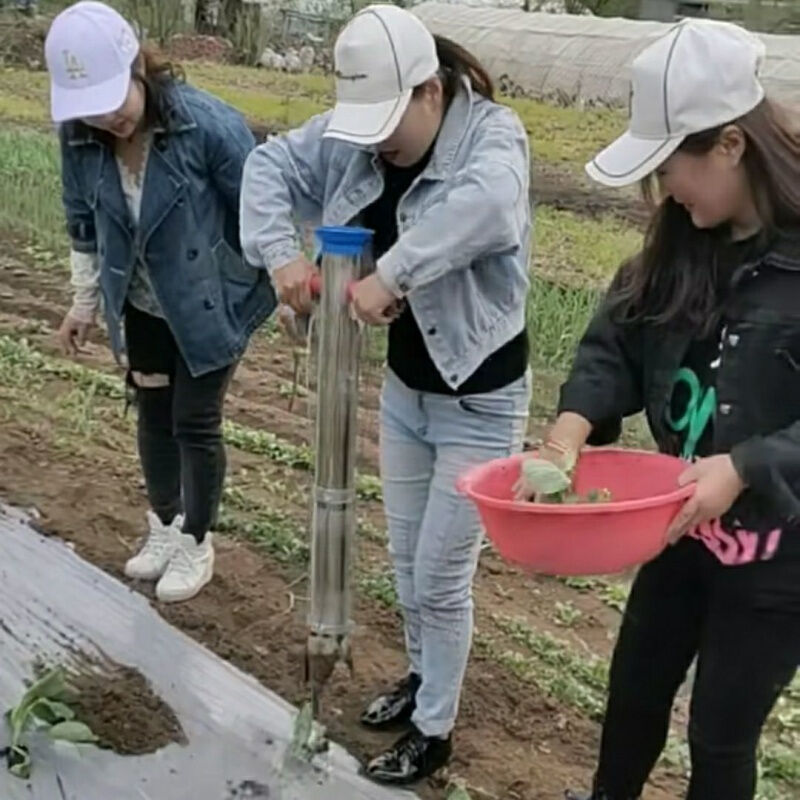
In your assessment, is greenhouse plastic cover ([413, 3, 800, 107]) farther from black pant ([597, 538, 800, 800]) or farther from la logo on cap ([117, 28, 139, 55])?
black pant ([597, 538, 800, 800])

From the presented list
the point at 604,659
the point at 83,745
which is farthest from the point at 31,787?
the point at 604,659

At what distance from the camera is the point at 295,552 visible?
342 centimetres

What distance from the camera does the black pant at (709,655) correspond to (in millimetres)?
1868

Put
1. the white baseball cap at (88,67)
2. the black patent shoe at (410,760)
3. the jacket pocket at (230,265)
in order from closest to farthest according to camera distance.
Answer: the black patent shoe at (410,760) → the white baseball cap at (88,67) → the jacket pocket at (230,265)

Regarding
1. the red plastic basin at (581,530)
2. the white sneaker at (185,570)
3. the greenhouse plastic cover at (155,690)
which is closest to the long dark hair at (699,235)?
the red plastic basin at (581,530)

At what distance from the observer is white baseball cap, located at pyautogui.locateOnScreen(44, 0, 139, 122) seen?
260cm

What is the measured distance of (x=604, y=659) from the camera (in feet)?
9.71

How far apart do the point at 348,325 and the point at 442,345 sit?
15 cm

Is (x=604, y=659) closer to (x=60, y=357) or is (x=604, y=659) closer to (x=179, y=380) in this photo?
(x=179, y=380)

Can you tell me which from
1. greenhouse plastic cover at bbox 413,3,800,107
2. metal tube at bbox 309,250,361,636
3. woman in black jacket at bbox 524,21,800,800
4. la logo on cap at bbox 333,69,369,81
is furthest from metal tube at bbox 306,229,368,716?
greenhouse plastic cover at bbox 413,3,800,107

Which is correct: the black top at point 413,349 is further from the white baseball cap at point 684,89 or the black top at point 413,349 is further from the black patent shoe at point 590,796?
the black patent shoe at point 590,796

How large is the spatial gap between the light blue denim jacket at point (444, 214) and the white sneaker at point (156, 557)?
994 mm

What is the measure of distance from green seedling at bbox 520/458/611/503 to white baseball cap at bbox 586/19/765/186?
0.37 m

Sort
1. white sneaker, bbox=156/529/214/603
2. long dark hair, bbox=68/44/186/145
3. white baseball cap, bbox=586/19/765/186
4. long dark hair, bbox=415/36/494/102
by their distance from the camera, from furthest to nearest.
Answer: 1. white sneaker, bbox=156/529/214/603
2. long dark hair, bbox=68/44/186/145
3. long dark hair, bbox=415/36/494/102
4. white baseball cap, bbox=586/19/765/186
